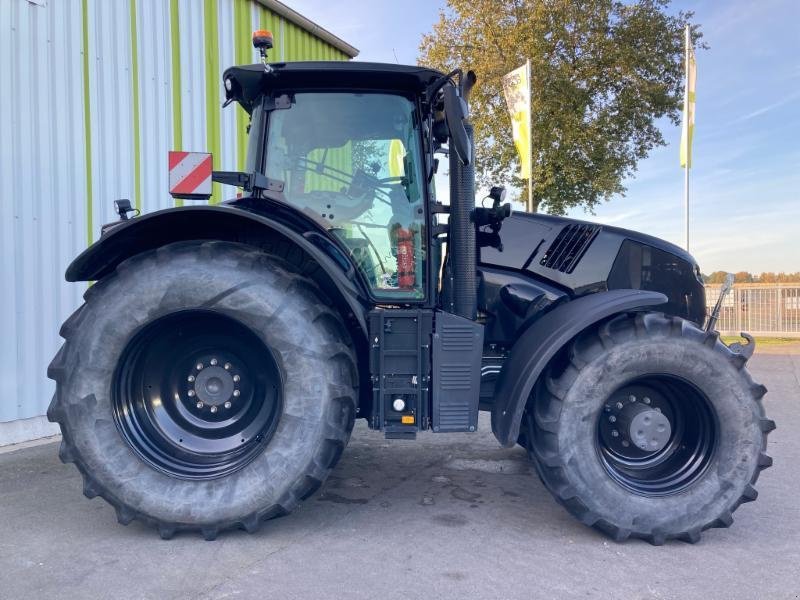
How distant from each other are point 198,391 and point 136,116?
4040mm

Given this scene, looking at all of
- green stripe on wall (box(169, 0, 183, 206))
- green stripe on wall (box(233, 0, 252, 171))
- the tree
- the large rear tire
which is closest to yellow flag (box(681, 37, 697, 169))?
the tree

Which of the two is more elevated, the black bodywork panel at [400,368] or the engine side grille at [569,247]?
the engine side grille at [569,247]

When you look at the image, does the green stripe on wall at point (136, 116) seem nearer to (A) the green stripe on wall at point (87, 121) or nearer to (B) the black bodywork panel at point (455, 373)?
(A) the green stripe on wall at point (87, 121)

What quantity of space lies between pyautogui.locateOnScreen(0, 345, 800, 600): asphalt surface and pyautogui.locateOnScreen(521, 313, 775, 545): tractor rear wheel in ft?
0.60

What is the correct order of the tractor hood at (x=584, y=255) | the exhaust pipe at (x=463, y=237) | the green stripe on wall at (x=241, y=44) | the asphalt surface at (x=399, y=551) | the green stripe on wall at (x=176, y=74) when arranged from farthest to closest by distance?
1. the green stripe on wall at (x=241, y=44)
2. the green stripe on wall at (x=176, y=74)
3. the tractor hood at (x=584, y=255)
4. the exhaust pipe at (x=463, y=237)
5. the asphalt surface at (x=399, y=551)

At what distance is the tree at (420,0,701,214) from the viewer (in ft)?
51.7

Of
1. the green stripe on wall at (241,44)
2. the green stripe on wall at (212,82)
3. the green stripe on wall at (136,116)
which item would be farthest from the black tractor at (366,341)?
the green stripe on wall at (241,44)

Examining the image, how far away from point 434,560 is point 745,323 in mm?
15785

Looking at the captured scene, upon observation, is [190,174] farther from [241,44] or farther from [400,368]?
[241,44]

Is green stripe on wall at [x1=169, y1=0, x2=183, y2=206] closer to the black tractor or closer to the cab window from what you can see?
the black tractor

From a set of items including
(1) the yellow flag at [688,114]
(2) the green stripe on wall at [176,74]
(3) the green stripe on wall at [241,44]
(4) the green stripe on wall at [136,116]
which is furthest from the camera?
(1) the yellow flag at [688,114]

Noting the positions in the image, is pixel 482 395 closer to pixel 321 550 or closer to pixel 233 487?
pixel 321 550

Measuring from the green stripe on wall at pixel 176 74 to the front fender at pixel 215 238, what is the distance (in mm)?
3404

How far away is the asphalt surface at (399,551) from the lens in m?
2.49
